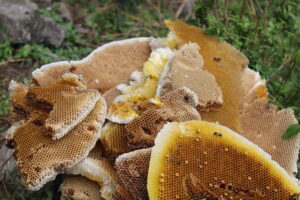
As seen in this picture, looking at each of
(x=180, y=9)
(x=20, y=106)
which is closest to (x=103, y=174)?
(x=20, y=106)

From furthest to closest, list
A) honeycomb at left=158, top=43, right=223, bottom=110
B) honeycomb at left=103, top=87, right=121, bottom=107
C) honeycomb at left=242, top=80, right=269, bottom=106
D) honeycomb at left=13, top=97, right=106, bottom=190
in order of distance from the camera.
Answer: honeycomb at left=242, top=80, right=269, bottom=106 < honeycomb at left=103, top=87, right=121, bottom=107 < honeycomb at left=158, top=43, right=223, bottom=110 < honeycomb at left=13, top=97, right=106, bottom=190

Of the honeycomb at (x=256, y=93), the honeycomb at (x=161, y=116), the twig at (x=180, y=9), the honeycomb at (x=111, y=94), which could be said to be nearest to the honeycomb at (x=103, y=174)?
the honeycomb at (x=161, y=116)

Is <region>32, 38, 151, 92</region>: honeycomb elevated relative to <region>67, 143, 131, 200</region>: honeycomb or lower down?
elevated

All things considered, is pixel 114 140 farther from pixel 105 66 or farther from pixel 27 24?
pixel 27 24

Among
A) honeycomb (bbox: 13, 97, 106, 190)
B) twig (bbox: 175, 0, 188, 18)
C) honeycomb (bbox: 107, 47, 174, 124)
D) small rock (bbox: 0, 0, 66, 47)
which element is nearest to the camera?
honeycomb (bbox: 13, 97, 106, 190)

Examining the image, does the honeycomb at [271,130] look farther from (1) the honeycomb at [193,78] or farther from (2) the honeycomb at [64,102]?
(2) the honeycomb at [64,102]

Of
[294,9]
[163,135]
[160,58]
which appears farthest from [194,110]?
[294,9]

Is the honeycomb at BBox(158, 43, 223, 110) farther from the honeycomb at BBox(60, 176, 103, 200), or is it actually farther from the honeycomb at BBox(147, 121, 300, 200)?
the honeycomb at BBox(60, 176, 103, 200)

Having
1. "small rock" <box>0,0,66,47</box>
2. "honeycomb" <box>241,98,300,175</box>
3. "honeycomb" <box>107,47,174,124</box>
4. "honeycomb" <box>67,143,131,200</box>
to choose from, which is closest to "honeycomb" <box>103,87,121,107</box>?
"honeycomb" <box>107,47,174,124</box>
